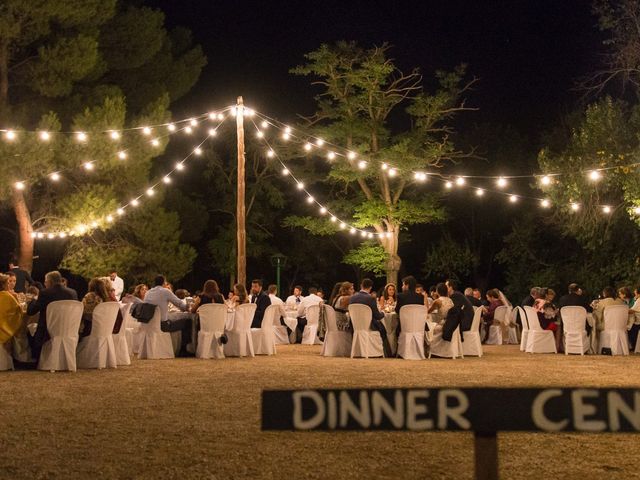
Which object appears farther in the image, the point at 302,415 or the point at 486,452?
the point at 486,452

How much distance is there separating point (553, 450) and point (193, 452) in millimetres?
2163

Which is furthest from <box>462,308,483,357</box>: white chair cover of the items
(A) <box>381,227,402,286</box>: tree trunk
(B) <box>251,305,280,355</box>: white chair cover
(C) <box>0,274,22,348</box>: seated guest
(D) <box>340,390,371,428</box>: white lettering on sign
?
(A) <box>381,227,402,286</box>: tree trunk

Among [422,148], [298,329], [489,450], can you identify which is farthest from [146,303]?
[422,148]

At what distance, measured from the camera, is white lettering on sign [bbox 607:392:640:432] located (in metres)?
2.56

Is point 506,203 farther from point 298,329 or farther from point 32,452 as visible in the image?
point 32,452

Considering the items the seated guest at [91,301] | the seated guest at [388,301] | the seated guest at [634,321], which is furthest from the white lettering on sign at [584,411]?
the seated guest at [634,321]

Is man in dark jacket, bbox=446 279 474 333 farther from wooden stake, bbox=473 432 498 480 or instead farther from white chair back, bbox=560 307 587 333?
wooden stake, bbox=473 432 498 480

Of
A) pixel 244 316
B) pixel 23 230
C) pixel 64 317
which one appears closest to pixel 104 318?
pixel 64 317

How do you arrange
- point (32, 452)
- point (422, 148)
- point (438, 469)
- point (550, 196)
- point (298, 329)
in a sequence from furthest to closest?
point (422, 148), point (550, 196), point (298, 329), point (32, 452), point (438, 469)

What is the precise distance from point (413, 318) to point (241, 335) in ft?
7.79

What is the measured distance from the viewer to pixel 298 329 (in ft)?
54.2

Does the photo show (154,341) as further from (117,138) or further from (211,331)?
(117,138)

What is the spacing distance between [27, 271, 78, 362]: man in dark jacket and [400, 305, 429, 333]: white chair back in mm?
4356

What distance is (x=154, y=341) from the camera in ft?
39.8
